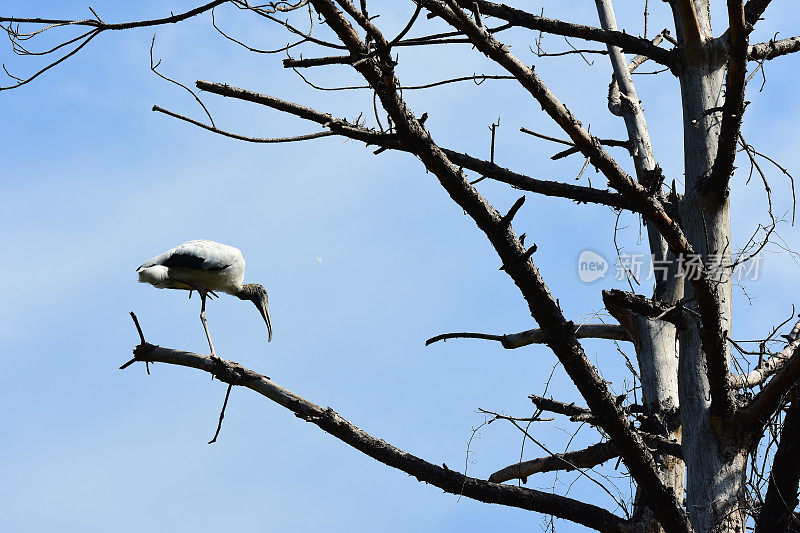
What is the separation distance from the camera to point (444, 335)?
502 centimetres

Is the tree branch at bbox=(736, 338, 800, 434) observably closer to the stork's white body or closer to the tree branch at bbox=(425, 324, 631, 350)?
the tree branch at bbox=(425, 324, 631, 350)

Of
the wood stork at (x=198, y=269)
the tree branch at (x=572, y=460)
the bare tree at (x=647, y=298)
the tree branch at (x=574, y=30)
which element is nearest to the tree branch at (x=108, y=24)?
the bare tree at (x=647, y=298)

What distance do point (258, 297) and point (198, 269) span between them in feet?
4.90

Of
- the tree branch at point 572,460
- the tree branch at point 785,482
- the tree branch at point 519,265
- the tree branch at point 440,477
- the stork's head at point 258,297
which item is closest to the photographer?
the tree branch at point 519,265

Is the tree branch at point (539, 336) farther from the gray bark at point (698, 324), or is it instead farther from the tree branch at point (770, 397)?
the tree branch at point (770, 397)

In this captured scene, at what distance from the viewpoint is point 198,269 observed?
30.0 feet

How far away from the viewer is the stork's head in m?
10.5

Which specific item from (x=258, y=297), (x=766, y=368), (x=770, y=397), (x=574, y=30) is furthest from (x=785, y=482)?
(x=258, y=297)

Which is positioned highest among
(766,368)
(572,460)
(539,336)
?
(539,336)

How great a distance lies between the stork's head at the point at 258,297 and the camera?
10.5 m

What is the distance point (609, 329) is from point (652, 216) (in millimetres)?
2214

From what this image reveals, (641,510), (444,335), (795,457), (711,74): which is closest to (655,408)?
(641,510)

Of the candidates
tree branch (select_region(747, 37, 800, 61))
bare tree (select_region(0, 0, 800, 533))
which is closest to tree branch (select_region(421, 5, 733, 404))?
bare tree (select_region(0, 0, 800, 533))

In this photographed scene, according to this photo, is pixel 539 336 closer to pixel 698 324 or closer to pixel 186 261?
pixel 698 324
